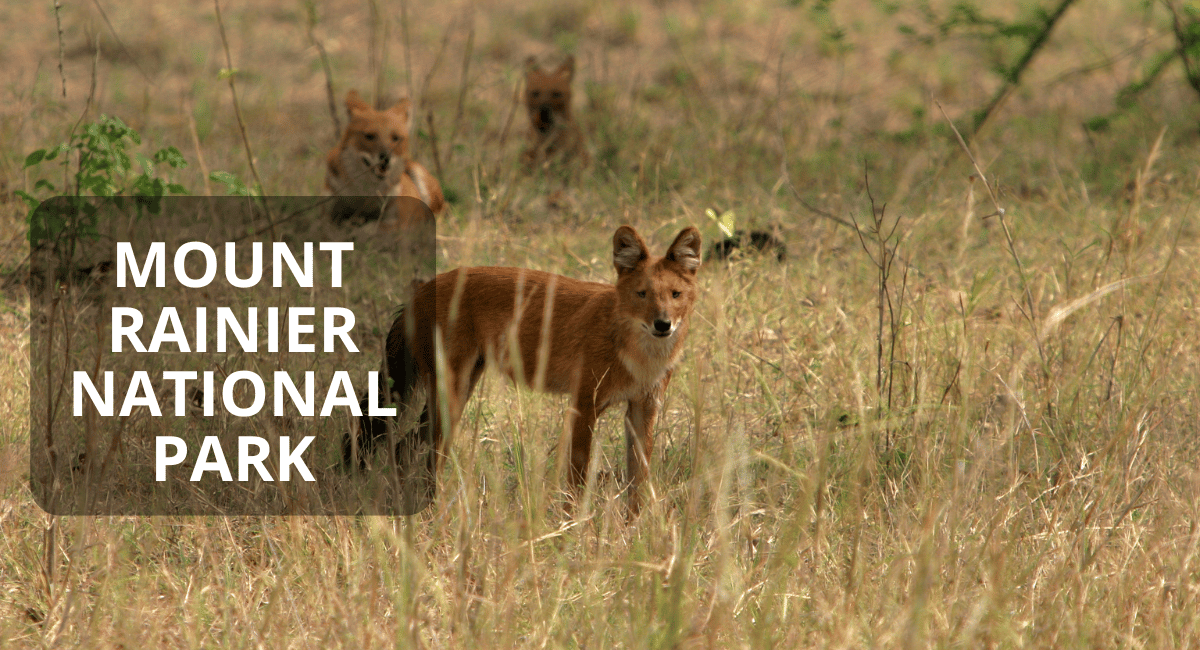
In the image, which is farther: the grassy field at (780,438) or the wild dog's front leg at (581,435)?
the wild dog's front leg at (581,435)

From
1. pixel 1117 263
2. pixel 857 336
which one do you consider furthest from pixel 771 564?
pixel 1117 263

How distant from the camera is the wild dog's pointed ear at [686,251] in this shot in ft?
11.3

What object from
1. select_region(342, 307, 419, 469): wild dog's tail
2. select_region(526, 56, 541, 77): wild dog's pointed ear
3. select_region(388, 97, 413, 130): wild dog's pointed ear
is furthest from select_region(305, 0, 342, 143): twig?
select_region(342, 307, 419, 469): wild dog's tail

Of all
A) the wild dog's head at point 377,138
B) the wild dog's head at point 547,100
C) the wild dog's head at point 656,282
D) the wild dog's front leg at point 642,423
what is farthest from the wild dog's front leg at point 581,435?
the wild dog's head at point 547,100

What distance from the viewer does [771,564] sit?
122 inches

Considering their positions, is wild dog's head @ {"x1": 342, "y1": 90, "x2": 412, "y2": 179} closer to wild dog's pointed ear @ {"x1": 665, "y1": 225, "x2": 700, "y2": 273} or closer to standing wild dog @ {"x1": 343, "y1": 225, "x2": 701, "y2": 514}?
standing wild dog @ {"x1": 343, "y1": 225, "x2": 701, "y2": 514}

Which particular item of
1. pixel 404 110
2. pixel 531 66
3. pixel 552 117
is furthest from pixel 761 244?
pixel 531 66

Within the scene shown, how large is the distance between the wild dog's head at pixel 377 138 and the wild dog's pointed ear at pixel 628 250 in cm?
377

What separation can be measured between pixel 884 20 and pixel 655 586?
1197 cm

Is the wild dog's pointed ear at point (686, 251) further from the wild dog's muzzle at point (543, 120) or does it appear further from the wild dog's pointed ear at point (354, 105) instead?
the wild dog's muzzle at point (543, 120)

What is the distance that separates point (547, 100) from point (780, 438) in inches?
203

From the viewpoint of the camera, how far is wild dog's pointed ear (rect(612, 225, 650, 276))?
343 centimetres

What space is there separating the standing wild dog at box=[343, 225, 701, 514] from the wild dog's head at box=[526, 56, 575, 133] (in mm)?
4882

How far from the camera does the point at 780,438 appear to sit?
394 cm
